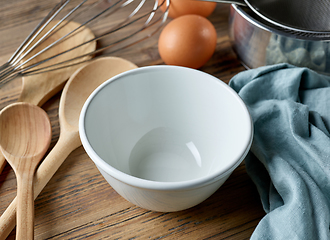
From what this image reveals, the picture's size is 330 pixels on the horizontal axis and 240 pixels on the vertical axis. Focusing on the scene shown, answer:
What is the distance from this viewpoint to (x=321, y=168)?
1.11 feet

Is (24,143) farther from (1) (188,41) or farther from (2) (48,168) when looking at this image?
(1) (188,41)

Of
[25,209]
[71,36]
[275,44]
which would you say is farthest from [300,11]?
[25,209]

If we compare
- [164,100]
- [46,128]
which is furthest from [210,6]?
[46,128]

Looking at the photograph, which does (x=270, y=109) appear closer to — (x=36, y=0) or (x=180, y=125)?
(x=180, y=125)

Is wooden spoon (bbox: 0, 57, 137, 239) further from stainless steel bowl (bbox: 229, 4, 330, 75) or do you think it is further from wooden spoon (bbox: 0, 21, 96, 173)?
stainless steel bowl (bbox: 229, 4, 330, 75)

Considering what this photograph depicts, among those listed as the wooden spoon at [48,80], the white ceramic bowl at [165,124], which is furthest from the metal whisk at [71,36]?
the white ceramic bowl at [165,124]

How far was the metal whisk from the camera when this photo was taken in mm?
488

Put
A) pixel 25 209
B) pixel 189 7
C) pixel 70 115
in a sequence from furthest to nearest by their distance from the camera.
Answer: pixel 189 7 < pixel 70 115 < pixel 25 209

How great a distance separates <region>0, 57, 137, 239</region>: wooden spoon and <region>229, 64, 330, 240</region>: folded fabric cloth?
0.20 m

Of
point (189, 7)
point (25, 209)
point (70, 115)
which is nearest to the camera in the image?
point (25, 209)

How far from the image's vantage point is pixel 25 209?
0.33 metres

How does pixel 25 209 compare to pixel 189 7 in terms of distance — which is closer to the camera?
pixel 25 209

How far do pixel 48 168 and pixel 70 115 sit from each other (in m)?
0.09

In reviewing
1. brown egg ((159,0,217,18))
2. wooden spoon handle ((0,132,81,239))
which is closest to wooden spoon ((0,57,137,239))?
wooden spoon handle ((0,132,81,239))
